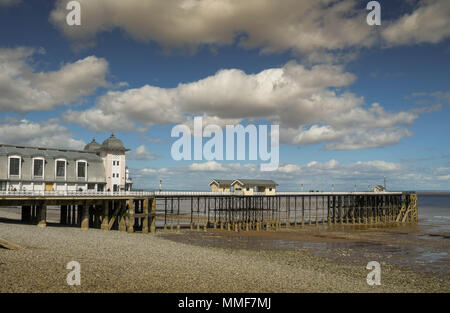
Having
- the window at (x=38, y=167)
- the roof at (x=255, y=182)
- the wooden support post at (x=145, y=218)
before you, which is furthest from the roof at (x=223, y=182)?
the window at (x=38, y=167)

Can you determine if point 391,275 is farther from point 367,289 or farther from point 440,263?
point 440,263

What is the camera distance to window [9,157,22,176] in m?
35.7

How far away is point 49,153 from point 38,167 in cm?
208

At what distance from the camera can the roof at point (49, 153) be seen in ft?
119

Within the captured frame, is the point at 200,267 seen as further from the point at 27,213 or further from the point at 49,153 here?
the point at 27,213

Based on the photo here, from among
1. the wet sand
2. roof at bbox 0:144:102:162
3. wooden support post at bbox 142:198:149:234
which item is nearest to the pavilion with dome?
roof at bbox 0:144:102:162

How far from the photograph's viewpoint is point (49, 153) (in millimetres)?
38688

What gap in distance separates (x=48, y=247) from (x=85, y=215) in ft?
42.2

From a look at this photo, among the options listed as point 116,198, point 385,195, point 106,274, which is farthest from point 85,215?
point 385,195

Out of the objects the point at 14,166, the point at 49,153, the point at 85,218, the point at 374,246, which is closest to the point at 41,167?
the point at 49,153

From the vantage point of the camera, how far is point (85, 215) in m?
35.9

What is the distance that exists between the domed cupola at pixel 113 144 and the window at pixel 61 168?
504cm

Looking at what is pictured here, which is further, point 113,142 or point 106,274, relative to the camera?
point 113,142

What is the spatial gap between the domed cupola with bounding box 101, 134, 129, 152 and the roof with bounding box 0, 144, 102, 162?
5.37 ft
